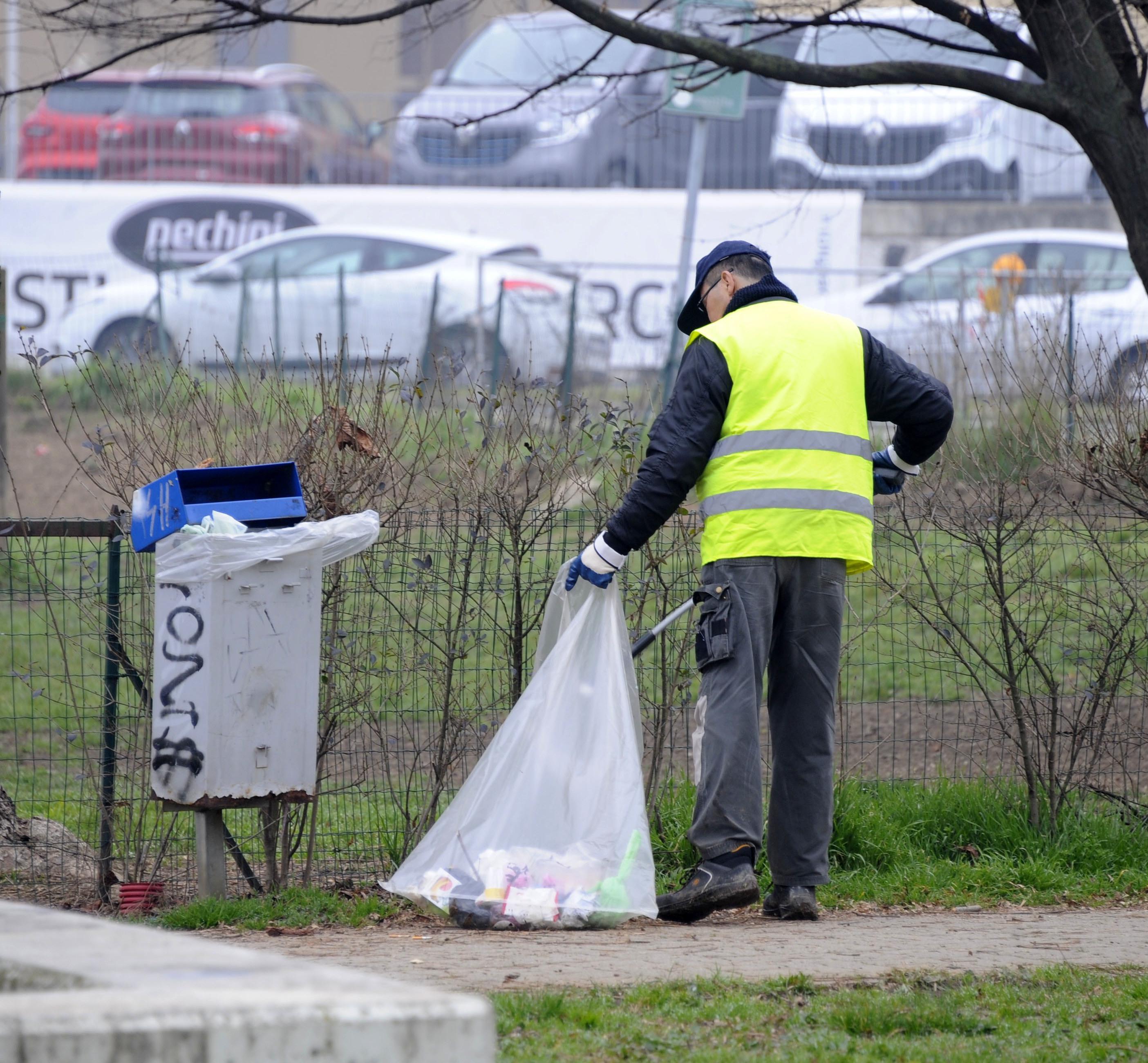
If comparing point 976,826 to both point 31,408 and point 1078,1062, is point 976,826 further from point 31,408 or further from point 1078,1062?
point 31,408

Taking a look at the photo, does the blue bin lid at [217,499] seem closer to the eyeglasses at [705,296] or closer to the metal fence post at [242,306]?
the eyeglasses at [705,296]

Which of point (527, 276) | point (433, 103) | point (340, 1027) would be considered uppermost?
point (433, 103)

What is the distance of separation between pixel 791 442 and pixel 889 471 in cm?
60

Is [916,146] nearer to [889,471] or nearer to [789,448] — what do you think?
[889,471]

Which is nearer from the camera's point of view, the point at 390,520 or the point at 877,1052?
the point at 877,1052

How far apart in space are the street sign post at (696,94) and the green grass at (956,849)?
2.01 m

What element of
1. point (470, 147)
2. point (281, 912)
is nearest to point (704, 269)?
point (281, 912)

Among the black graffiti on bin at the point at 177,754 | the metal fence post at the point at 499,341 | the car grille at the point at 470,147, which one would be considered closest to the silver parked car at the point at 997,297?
the metal fence post at the point at 499,341

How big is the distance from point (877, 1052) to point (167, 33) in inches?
165

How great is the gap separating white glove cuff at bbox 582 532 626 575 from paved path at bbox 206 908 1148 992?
105cm

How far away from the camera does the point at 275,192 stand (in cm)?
1747

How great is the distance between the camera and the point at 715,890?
415 centimetres

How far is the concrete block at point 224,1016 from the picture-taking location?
6.55 feet

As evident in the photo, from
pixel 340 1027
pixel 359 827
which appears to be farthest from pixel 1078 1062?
pixel 359 827
